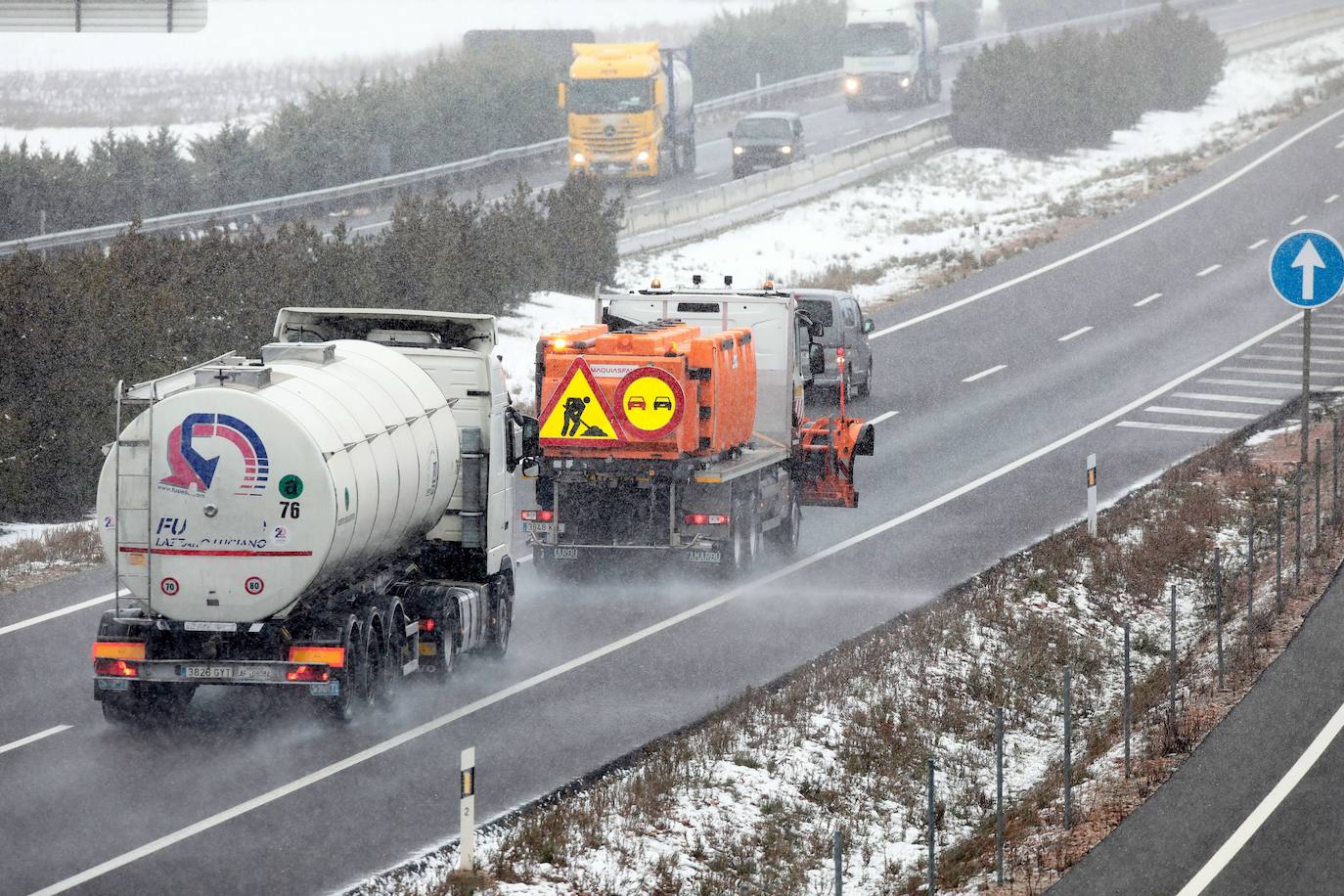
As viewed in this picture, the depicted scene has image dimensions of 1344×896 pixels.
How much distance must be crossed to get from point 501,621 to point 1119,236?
1344 inches

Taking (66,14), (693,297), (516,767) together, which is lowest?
(516,767)

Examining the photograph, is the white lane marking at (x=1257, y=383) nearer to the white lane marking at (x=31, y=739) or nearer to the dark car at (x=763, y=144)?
the white lane marking at (x=31, y=739)

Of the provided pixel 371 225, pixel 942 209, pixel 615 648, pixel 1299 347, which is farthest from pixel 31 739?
pixel 942 209

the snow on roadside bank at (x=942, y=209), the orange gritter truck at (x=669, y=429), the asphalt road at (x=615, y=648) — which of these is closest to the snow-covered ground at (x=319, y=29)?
the snow on roadside bank at (x=942, y=209)

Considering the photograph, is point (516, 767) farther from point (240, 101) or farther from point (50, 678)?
point (240, 101)

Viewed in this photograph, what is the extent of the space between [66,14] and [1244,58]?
77.3m

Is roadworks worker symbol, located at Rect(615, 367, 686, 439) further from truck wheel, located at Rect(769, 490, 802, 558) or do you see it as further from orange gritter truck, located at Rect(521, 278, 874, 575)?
truck wheel, located at Rect(769, 490, 802, 558)

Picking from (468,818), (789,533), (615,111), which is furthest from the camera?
(615,111)

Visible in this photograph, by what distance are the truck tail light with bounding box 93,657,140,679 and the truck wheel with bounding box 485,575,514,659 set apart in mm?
3964

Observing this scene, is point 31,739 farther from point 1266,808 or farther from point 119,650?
point 1266,808

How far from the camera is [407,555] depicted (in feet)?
54.4

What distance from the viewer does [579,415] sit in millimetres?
19078

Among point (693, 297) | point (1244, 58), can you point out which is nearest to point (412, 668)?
point (693, 297)

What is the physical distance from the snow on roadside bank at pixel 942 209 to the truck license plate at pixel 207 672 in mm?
27900
